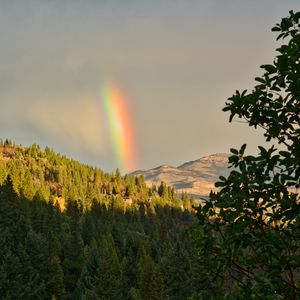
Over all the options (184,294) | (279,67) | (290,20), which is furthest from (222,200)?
(184,294)

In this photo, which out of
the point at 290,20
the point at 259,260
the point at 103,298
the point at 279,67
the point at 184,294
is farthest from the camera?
the point at 184,294

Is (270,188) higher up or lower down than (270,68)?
lower down

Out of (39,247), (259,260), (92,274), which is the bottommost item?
(259,260)

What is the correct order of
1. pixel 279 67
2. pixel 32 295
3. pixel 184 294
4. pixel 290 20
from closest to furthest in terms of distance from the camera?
pixel 279 67
pixel 290 20
pixel 32 295
pixel 184 294

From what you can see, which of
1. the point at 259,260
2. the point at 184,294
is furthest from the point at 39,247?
the point at 259,260

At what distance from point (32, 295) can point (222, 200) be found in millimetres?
63388

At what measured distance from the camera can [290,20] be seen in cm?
788

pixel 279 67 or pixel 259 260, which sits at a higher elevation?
pixel 279 67

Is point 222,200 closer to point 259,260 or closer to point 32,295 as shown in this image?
point 259,260

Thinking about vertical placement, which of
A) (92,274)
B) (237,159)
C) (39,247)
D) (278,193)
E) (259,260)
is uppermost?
(39,247)

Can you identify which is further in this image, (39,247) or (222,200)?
(39,247)

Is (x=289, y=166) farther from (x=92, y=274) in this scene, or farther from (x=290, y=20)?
(x=92, y=274)

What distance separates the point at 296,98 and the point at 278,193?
171 centimetres

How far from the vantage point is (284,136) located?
26.4 ft
